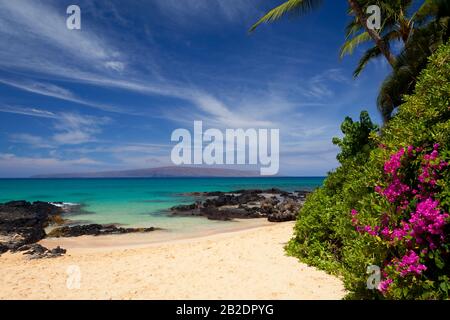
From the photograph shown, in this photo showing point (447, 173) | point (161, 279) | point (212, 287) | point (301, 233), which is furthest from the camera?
point (301, 233)

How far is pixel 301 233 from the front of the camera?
9258mm

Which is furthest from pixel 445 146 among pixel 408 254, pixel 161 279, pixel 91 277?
pixel 91 277

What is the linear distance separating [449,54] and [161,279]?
24.0 feet

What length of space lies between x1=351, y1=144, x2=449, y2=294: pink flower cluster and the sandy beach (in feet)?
6.16

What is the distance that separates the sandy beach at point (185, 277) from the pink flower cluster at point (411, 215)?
188 cm

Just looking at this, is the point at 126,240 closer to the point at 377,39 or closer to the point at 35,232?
the point at 35,232

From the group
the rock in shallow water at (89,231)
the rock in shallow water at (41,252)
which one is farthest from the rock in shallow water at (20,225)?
the rock in shallow water at (41,252)

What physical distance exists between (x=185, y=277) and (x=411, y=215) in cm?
513

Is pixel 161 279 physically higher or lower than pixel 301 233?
lower

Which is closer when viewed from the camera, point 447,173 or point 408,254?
point 447,173

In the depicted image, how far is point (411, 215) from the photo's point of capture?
175 inches

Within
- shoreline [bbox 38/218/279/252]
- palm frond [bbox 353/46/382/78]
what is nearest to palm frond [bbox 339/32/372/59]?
palm frond [bbox 353/46/382/78]

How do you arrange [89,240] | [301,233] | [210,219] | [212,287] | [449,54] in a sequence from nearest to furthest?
[449,54] < [212,287] < [301,233] < [89,240] < [210,219]

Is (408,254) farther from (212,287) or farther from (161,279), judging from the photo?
(161,279)
